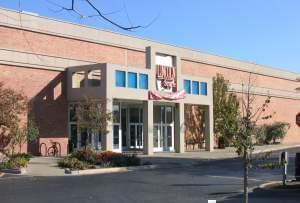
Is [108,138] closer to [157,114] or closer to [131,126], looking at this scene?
[131,126]

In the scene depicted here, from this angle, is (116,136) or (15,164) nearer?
(15,164)

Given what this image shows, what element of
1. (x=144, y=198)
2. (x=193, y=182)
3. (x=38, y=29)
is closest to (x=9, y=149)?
(x=38, y=29)

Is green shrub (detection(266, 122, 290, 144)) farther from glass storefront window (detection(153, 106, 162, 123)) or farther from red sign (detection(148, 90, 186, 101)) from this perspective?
red sign (detection(148, 90, 186, 101))

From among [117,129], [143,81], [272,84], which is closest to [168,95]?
[143,81]

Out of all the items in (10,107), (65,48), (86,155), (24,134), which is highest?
(65,48)

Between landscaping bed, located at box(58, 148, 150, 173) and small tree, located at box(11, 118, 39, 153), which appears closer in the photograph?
landscaping bed, located at box(58, 148, 150, 173)

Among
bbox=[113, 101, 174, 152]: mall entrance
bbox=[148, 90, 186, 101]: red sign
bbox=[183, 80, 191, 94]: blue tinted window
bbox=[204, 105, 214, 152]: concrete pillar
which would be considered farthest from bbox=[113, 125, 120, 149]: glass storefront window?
bbox=[204, 105, 214, 152]: concrete pillar

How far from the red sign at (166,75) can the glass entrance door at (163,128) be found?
14.0 feet

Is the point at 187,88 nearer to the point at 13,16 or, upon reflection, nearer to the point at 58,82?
the point at 58,82

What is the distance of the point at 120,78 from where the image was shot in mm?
38594

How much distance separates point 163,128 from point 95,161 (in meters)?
17.6

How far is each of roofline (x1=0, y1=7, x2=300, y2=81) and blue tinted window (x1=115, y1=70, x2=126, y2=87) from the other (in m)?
5.35

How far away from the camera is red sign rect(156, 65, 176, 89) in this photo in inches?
1660

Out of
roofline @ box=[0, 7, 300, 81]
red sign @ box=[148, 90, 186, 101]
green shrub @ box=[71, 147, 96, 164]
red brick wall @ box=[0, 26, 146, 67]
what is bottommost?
green shrub @ box=[71, 147, 96, 164]
